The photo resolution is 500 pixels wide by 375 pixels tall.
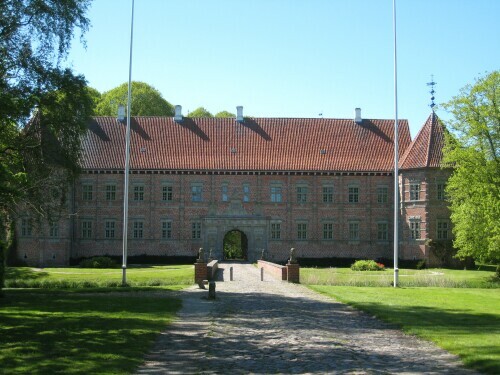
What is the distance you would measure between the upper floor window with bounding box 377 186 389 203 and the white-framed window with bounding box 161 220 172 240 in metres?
15.4

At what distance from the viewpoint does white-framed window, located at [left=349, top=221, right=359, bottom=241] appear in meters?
48.4

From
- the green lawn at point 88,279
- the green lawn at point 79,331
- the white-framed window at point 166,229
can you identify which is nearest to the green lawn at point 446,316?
the green lawn at point 79,331

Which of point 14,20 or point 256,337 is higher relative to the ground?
point 14,20

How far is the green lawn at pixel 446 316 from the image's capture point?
1108 centimetres

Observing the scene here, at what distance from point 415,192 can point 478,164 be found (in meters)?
11.7

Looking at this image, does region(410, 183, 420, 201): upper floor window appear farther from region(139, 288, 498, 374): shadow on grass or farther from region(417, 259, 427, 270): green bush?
region(139, 288, 498, 374): shadow on grass

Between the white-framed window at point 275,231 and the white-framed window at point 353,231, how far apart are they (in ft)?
17.1

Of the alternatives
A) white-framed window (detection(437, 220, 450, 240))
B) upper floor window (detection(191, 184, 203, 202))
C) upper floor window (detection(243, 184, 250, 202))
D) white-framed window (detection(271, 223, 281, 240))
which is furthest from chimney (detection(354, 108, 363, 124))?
upper floor window (detection(191, 184, 203, 202))

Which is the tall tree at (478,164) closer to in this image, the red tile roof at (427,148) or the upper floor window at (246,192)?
the red tile roof at (427,148)

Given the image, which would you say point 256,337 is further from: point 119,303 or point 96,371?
point 119,303

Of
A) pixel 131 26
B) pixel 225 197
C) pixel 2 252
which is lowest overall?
pixel 2 252

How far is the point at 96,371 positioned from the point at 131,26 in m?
21.0

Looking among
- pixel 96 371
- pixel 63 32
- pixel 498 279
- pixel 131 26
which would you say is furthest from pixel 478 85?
pixel 96 371

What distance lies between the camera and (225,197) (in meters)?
48.1
